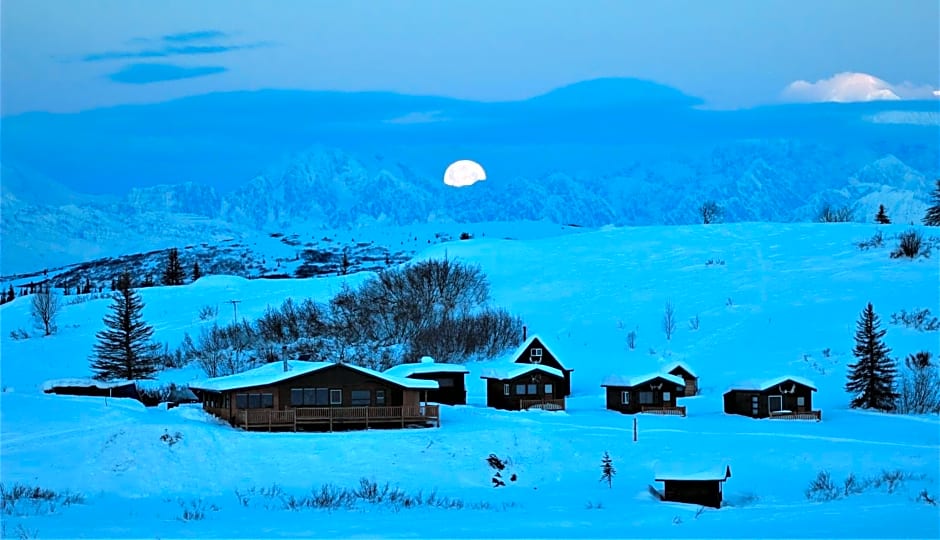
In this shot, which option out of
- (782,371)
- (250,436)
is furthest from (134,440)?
(782,371)

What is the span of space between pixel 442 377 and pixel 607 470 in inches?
711

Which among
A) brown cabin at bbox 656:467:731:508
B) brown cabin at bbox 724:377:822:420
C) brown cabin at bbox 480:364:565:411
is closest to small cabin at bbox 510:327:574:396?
brown cabin at bbox 480:364:565:411

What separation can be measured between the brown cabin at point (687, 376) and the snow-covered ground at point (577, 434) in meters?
0.84

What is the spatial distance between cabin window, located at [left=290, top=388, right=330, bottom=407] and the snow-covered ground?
3.05 meters

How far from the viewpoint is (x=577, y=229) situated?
182 meters

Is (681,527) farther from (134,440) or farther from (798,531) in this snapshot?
(134,440)

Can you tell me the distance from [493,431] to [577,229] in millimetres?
141961

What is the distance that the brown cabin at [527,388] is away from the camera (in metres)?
51.3

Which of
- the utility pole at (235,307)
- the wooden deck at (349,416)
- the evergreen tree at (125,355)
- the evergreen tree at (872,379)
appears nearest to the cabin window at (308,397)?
the wooden deck at (349,416)

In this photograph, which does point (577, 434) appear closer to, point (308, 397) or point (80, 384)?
point (308, 397)

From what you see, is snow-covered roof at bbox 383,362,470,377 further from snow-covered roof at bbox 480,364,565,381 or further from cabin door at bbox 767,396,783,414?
cabin door at bbox 767,396,783,414

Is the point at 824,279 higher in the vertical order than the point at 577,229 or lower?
lower

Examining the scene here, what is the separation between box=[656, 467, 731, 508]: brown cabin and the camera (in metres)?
30.5

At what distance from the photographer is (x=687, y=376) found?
56.2 metres
